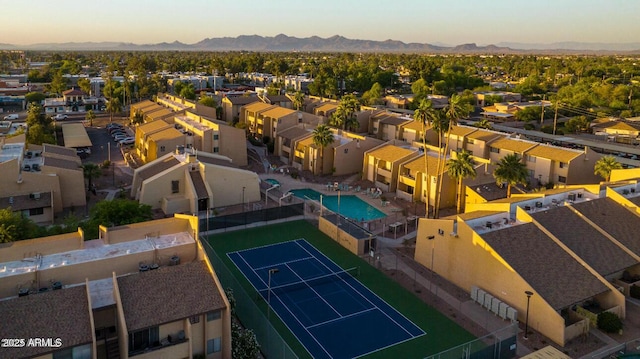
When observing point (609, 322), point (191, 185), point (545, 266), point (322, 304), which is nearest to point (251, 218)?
point (191, 185)

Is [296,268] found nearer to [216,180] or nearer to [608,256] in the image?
[216,180]

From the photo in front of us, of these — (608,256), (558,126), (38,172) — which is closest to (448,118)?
(608,256)

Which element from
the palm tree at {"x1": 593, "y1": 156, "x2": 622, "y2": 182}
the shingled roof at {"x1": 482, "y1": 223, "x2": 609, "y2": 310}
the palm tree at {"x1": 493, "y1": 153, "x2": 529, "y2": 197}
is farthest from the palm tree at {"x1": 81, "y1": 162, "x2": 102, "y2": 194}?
the palm tree at {"x1": 593, "y1": 156, "x2": 622, "y2": 182}

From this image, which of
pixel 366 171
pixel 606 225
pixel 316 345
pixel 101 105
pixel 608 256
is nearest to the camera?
pixel 316 345

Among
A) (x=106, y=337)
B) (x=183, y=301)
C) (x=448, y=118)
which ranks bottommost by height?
(x=106, y=337)

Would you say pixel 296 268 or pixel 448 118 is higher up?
pixel 448 118

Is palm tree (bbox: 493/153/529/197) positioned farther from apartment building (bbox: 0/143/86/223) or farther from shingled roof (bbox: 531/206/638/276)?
apartment building (bbox: 0/143/86/223)

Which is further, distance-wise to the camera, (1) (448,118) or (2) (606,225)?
(1) (448,118)
